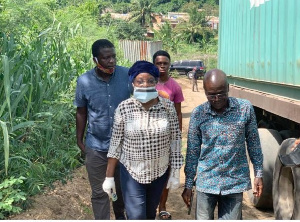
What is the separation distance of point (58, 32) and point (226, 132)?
3.90 m

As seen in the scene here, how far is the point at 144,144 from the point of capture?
3.18m

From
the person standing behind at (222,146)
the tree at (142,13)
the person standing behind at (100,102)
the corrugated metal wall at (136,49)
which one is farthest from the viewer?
the tree at (142,13)

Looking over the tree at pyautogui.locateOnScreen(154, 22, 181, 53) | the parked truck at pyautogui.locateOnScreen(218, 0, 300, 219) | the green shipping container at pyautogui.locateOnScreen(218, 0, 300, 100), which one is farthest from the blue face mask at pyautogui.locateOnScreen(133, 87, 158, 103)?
the tree at pyautogui.locateOnScreen(154, 22, 181, 53)

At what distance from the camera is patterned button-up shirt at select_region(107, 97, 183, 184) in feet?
10.5

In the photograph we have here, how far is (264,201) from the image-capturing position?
5.31 m

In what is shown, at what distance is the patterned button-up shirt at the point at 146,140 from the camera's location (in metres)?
3.19

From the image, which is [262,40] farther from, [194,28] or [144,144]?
[194,28]

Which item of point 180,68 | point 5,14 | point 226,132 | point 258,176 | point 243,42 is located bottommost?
point 180,68

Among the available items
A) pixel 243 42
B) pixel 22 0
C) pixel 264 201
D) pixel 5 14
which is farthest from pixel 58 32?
pixel 264 201

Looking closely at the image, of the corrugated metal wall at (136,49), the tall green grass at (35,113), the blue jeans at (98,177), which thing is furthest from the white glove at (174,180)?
the corrugated metal wall at (136,49)

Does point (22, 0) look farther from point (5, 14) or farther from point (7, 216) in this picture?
point (7, 216)

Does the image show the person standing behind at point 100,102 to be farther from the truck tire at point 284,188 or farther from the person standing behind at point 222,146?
the truck tire at point 284,188

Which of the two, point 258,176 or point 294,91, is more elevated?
point 294,91

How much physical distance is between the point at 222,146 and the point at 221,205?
Result: 1.39ft
